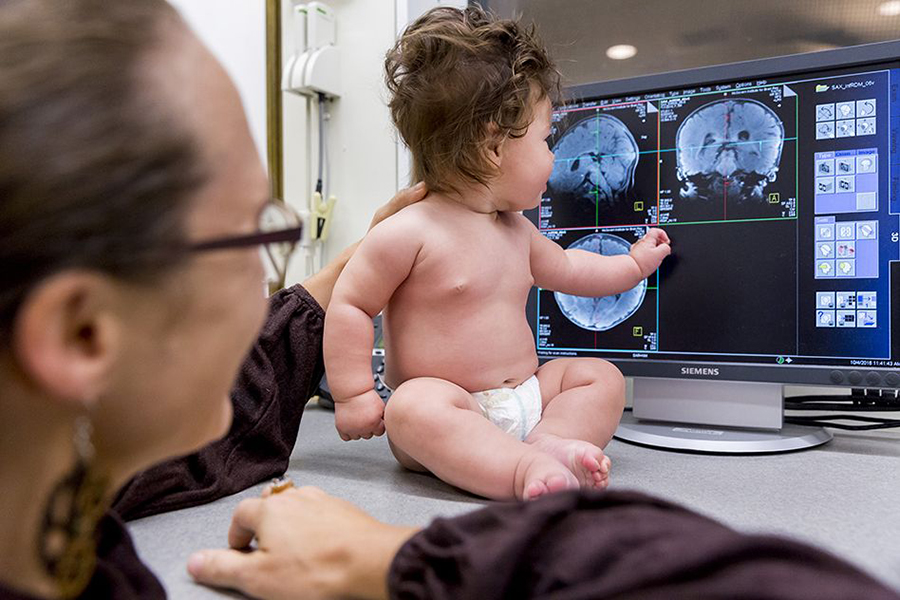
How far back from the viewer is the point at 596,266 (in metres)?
1.05

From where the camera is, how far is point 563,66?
4.58 feet

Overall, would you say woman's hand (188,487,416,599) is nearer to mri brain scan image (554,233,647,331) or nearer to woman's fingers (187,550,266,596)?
woman's fingers (187,550,266,596)

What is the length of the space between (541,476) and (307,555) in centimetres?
26

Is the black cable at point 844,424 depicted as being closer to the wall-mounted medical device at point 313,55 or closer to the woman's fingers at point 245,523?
the woman's fingers at point 245,523

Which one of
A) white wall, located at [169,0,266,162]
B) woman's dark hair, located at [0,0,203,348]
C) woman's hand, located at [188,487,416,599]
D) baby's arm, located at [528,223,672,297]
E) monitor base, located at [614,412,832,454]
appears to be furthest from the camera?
white wall, located at [169,0,266,162]

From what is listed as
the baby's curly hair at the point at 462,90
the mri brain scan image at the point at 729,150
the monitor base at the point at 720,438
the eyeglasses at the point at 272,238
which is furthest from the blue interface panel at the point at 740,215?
the eyeglasses at the point at 272,238

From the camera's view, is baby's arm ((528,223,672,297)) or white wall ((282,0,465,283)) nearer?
baby's arm ((528,223,672,297))

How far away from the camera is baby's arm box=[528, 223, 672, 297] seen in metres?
1.04

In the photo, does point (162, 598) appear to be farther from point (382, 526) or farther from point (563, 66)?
point (563, 66)

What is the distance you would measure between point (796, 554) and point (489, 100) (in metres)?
Result: 0.72

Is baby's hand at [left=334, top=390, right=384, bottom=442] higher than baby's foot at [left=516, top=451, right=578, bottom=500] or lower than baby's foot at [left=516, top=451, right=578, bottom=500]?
higher

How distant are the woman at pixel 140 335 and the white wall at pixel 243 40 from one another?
1153mm

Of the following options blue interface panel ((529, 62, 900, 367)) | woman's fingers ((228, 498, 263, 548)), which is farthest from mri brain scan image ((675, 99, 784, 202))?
woman's fingers ((228, 498, 263, 548))

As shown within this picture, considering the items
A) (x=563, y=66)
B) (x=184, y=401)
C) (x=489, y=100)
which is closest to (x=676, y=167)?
(x=489, y=100)
